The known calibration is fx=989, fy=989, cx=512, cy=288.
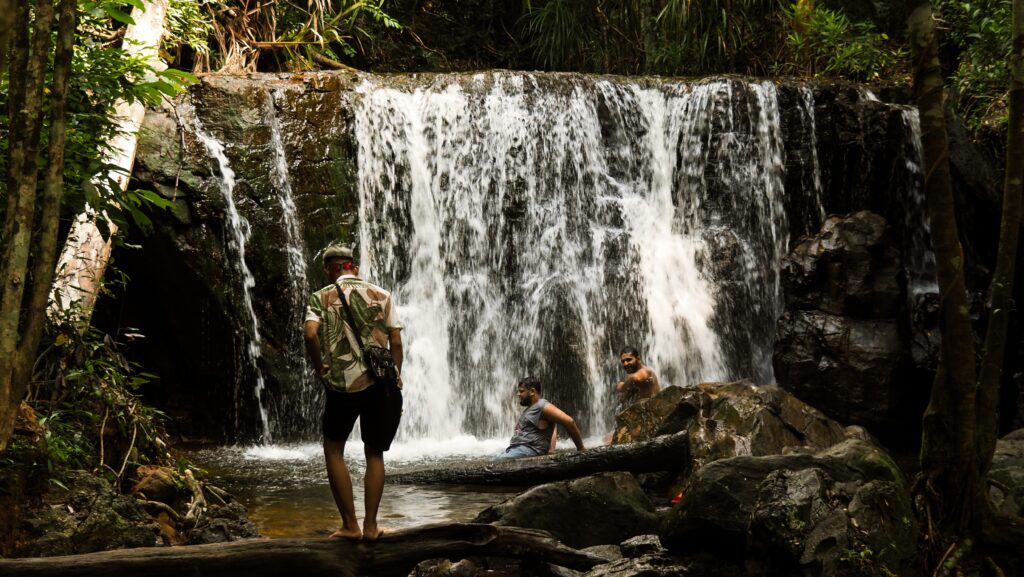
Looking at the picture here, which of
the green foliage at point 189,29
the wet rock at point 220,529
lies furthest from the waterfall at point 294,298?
the wet rock at point 220,529

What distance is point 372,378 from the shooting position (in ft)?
16.0

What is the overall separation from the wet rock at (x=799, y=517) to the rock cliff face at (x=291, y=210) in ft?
20.4

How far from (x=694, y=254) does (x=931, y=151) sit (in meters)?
7.73

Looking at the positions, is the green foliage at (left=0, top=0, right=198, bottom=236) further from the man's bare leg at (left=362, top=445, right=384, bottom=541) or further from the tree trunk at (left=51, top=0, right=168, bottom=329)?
the man's bare leg at (left=362, top=445, right=384, bottom=541)

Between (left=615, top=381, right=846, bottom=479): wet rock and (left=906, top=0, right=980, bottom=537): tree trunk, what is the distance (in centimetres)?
282

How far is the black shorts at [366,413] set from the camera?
487 cm

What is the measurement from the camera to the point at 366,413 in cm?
489

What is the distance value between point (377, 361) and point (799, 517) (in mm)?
2303

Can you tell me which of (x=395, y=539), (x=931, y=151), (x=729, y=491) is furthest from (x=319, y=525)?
(x=931, y=151)

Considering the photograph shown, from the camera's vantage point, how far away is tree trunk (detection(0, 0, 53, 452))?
4.44 meters

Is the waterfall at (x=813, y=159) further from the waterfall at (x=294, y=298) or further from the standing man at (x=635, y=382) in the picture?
the waterfall at (x=294, y=298)

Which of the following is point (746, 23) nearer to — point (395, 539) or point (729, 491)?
point (729, 491)

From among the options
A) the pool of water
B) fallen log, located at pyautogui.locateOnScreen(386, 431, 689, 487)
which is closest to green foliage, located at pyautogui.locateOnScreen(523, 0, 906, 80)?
the pool of water

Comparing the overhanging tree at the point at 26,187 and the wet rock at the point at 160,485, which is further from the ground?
the overhanging tree at the point at 26,187
